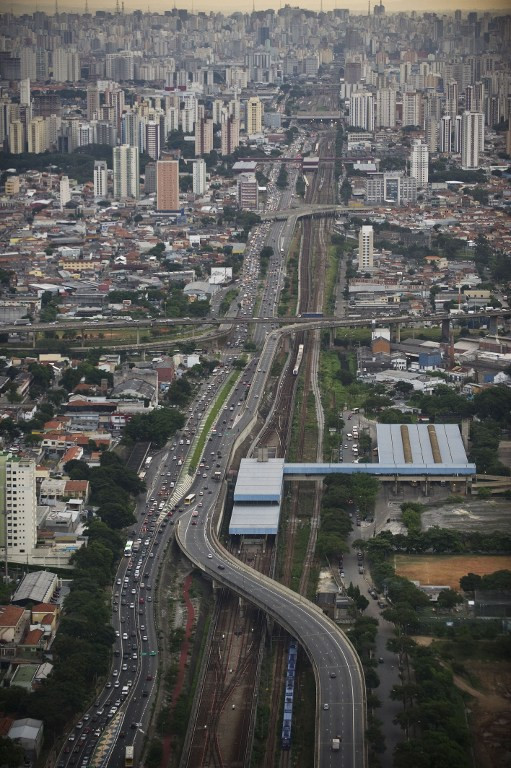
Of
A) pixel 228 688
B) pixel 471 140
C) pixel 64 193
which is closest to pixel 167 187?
pixel 64 193

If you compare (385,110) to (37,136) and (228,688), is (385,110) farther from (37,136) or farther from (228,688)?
(228,688)

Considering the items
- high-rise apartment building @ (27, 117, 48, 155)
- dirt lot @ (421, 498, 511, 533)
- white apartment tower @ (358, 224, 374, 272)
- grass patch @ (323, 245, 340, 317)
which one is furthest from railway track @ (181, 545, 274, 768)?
high-rise apartment building @ (27, 117, 48, 155)

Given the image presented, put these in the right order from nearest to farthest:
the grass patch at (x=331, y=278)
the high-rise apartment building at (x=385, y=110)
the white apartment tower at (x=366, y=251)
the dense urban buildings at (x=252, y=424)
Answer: the dense urban buildings at (x=252, y=424)
the grass patch at (x=331, y=278)
the white apartment tower at (x=366, y=251)
the high-rise apartment building at (x=385, y=110)

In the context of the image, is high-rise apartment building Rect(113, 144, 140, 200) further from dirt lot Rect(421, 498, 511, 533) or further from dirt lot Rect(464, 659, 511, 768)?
dirt lot Rect(464, 659, 511, 768)

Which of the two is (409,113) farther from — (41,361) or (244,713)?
(244,713)

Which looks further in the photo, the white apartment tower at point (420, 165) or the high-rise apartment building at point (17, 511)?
the white apartment tower at point (420, 165)

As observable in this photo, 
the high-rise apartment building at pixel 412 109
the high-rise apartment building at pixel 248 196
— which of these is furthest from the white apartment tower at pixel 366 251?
the high-rise apartment building at pixel 412 109

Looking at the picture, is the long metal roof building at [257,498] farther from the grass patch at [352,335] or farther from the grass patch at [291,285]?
the grass patch at [291,285]
